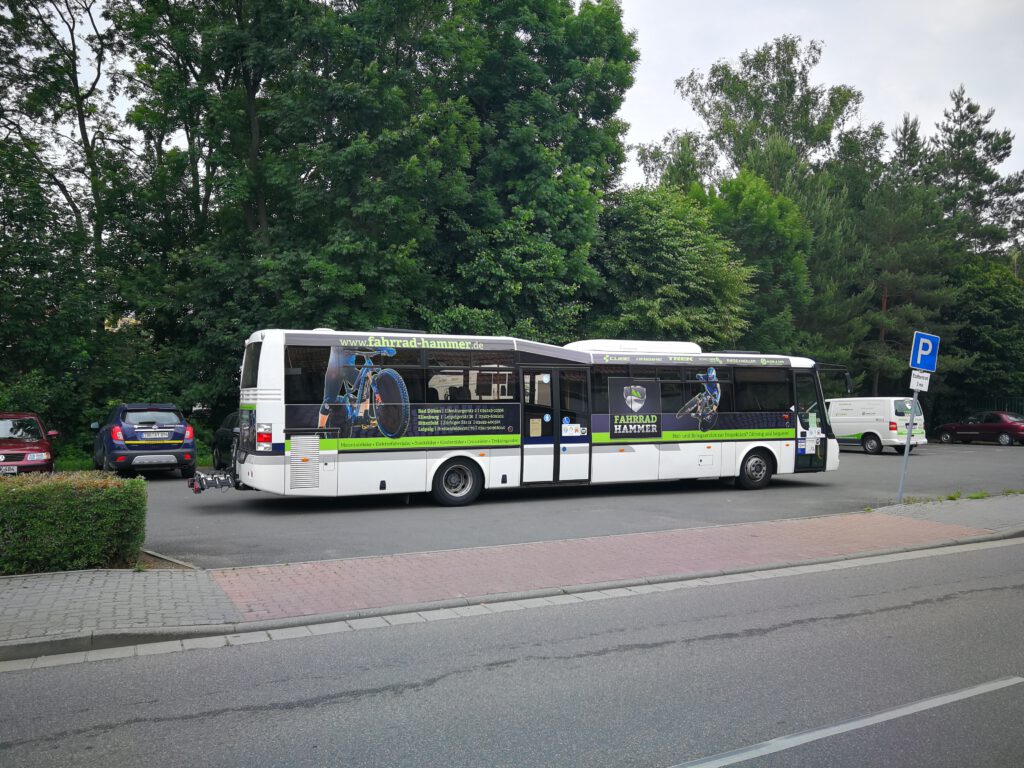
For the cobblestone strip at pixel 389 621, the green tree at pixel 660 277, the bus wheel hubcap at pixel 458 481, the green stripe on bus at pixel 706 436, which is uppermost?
the green tree at pixel 660 277

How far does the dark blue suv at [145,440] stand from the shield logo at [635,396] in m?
10.4

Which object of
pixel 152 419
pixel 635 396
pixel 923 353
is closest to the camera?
pixel 923 353

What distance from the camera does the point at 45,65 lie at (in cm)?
2689

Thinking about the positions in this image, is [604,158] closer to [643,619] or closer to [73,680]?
[643,619]

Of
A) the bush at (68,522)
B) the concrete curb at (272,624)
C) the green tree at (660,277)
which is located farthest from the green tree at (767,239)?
the bush at (68,522)

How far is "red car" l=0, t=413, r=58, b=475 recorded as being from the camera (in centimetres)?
1595

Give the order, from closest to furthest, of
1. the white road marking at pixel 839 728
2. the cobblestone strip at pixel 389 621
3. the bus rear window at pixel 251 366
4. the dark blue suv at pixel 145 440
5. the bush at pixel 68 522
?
the white road marking at pixel 839 728, the cobblestone strip at pixel 389 621, the bush at pixel 68 522, the bus rear window at pixel 251 366, the dark blue suv at pixel 145 440

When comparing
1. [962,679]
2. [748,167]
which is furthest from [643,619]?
[748,167]

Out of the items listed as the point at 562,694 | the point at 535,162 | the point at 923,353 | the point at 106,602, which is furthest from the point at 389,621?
the point at 535,162

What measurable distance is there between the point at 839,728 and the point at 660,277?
2602 cm

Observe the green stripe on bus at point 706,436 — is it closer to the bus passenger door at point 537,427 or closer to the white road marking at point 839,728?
the bus passenger door at point 537,427

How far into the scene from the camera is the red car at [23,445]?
52.3 ft

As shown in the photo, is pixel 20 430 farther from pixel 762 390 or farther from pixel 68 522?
pixel 762 390

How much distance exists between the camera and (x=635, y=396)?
16766mm
